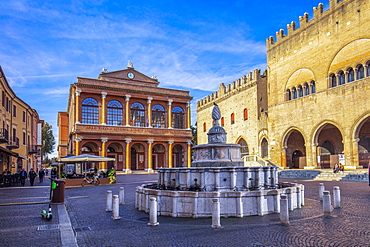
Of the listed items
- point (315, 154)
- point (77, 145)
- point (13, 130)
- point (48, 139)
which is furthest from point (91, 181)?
point (48, 139)

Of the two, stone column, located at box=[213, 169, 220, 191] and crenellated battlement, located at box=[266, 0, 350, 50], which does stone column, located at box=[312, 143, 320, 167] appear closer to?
crenellated battlement, located at box=[266, 0, 350, 50]

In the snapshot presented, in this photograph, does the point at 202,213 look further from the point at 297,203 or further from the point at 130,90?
the point at 130,90

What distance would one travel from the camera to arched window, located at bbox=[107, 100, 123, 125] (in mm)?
39094

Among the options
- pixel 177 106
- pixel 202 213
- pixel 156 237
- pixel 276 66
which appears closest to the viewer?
pixel 156 237

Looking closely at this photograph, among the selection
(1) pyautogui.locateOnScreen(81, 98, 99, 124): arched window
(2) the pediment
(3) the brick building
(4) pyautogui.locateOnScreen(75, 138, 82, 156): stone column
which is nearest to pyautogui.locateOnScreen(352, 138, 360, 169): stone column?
(3) the brick building

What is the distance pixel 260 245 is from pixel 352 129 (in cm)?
2234

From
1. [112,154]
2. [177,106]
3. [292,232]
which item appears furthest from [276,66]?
[292,232]

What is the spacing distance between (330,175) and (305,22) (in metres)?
15.1

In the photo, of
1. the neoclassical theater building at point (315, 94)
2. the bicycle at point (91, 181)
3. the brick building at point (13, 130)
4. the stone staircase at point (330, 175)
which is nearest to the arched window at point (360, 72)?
the neoclassical theater building at point (315, 94)

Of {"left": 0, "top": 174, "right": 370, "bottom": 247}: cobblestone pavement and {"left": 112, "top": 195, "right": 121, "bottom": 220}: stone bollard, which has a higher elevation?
{"left": 112, "top": 195, "right": 121, "bottom": 220}: stone bollard

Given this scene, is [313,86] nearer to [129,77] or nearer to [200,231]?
[129,77]

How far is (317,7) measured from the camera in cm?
2867

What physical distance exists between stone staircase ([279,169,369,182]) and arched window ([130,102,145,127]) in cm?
1975

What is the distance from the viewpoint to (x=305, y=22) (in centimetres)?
3023
